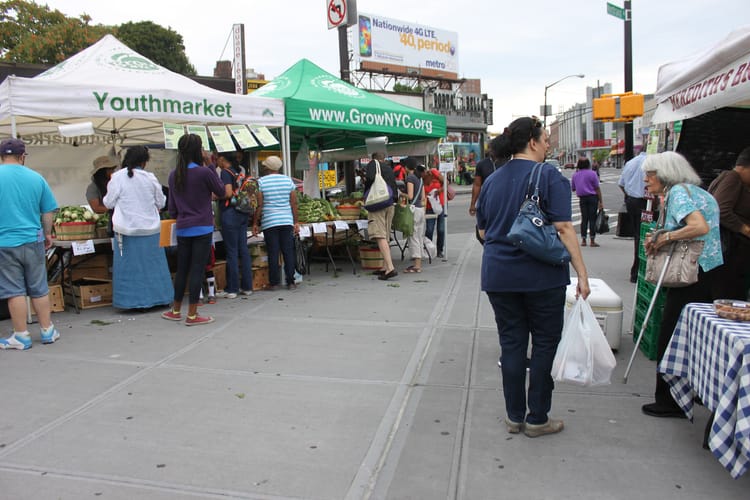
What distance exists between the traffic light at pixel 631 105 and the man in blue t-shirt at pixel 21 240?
1080 centimetres

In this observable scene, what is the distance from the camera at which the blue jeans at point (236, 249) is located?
24.4 ft

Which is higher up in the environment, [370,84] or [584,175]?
[370,84]

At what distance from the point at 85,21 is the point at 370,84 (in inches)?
627

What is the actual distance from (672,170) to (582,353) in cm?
147

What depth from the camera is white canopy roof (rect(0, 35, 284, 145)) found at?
246 inches

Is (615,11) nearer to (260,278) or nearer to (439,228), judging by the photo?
(439,228)

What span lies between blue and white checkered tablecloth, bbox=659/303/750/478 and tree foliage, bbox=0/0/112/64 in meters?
27.2

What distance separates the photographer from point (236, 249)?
24.7 ft

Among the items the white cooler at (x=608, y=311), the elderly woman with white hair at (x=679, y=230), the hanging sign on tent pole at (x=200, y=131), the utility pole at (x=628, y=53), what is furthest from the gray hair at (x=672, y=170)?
the utility pole at (x=628, y=53)

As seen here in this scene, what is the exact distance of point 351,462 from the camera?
3244 mm

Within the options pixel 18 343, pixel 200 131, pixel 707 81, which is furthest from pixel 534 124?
pixel 200 131

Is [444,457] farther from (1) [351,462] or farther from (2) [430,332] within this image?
(2) [430,332]

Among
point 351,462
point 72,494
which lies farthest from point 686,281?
point 72,494

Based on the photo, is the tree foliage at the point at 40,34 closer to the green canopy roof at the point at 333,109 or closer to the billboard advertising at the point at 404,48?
the billboard advertising at the point at 404,48
